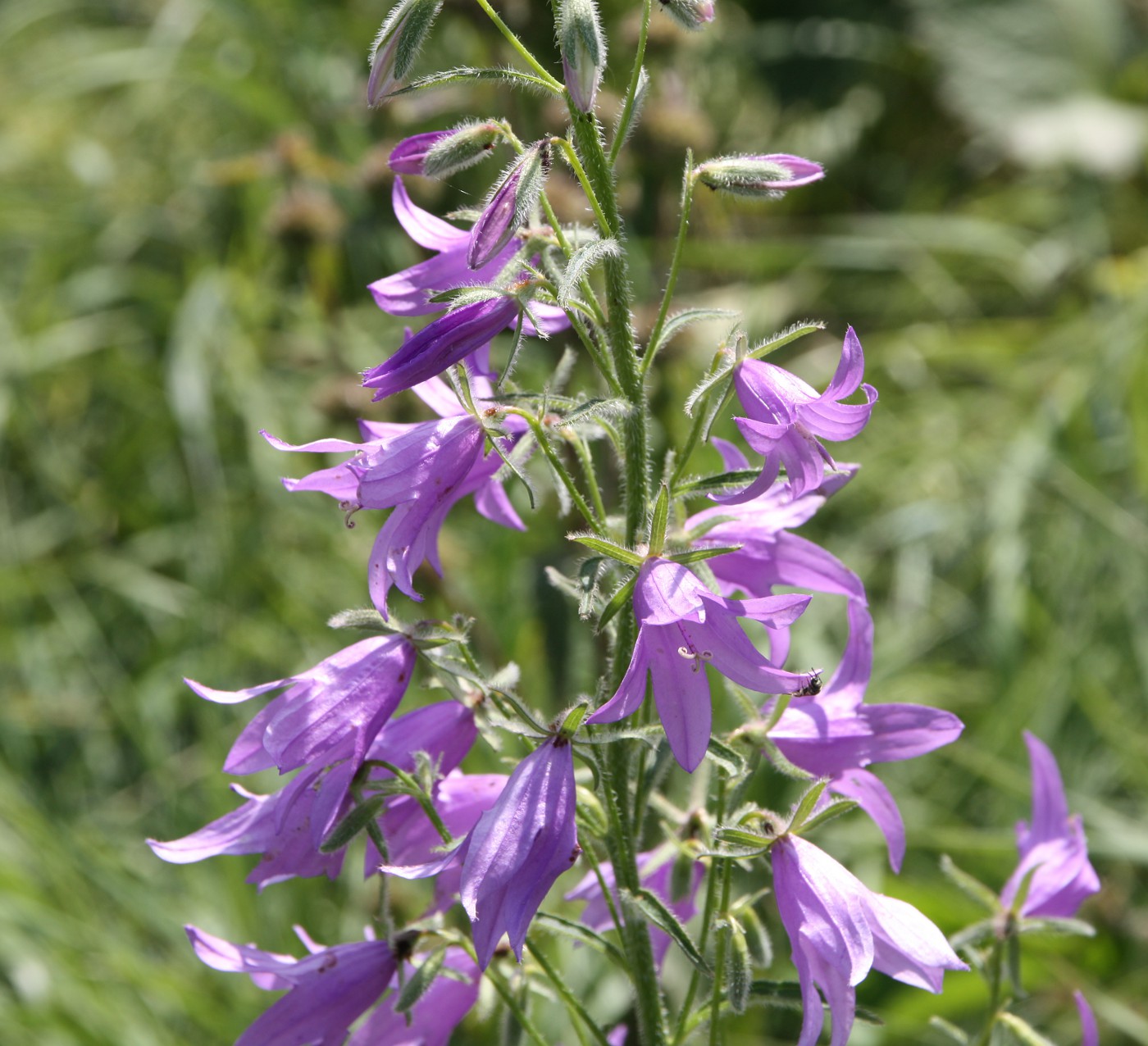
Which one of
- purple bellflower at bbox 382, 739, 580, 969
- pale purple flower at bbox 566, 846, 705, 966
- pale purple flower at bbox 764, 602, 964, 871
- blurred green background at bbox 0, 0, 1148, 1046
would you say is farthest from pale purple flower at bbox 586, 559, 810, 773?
blurred green background at bbox 0, 0, 1148, 1046

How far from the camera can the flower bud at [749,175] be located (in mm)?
1329

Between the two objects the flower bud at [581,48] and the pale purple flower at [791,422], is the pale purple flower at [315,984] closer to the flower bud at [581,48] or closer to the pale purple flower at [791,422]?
the pale purple flower at [791,422]

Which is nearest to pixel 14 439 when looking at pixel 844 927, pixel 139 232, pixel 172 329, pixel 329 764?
pixel 172 329

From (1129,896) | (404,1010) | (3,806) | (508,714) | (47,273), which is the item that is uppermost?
(508,714)

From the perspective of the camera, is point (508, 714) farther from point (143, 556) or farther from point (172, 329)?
point (172, 329)

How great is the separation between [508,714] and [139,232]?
4.54 m

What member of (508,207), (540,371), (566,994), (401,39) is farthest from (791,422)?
(540,371)

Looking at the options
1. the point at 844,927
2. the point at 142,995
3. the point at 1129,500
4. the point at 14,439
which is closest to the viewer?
the point at 844,927

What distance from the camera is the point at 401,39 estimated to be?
1.26 m

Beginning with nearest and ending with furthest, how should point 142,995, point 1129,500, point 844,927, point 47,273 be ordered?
point 844,927, point 142,995, point 1129,500, point 47,273

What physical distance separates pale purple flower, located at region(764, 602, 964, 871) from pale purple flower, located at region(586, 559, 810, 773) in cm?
22

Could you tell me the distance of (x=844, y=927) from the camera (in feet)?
4.07

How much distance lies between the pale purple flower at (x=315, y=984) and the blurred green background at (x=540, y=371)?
1.56 meters

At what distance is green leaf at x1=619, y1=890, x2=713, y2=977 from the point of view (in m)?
1.23
